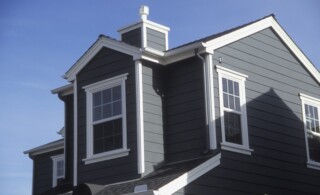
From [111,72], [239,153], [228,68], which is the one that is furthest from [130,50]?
[239,153]

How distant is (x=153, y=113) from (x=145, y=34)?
1933 mm

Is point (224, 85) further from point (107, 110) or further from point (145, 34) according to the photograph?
point (107, 110)

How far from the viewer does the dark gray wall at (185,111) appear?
12.3 m

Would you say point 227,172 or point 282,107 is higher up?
point 282,107

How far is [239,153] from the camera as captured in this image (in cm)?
1246

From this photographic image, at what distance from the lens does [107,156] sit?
42.1ft

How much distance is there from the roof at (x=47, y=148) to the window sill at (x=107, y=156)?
207 inches

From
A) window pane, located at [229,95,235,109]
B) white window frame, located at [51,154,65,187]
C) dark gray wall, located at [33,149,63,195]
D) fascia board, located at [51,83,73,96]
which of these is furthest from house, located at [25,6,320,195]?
dark gray wall, located at [33,149,63,195]

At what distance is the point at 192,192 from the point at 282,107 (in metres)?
4.13

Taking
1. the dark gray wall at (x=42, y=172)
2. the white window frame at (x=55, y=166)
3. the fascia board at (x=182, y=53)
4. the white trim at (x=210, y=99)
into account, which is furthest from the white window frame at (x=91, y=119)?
the dark gray wall at (x=42, y=172)

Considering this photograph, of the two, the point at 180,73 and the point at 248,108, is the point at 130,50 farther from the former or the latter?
the point at 248,108

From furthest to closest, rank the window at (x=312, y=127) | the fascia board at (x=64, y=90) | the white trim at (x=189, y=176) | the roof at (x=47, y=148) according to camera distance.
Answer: the roof at (x=47, y=148) < the fascia board at (x=64, y=90) < the window at (x=312, y=127) < the white trim at (x=189, y=176)

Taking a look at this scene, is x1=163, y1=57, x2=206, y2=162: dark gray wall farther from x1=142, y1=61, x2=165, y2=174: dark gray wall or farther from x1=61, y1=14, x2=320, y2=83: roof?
x1=61, y1=14, x2=320, y2=83: roof

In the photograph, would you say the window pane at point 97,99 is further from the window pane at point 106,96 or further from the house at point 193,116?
the window pane at point 106,96
